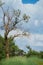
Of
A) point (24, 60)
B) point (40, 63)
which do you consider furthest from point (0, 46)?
point (24, 60)

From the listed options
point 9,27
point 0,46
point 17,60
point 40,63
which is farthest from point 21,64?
point 0,46

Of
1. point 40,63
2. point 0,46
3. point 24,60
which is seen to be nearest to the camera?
point 24,60

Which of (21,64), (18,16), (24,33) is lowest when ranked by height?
(21,64)

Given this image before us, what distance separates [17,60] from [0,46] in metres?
35.4

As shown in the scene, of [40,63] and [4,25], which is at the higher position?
[4,25]

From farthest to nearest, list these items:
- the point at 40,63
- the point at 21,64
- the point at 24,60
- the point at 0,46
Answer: the point at 0,46 → the point at 40,63 → the point at 24,60 → the point at 21,64

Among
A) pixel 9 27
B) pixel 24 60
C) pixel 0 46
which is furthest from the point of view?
pixel 0 46

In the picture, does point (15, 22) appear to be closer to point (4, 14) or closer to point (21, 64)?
point (4, 14)

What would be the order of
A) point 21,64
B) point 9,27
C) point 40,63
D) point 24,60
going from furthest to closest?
point 9,27, point 40,63, point 24,60, point 21,64

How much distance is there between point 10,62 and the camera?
1972cm

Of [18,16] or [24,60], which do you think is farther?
[18,16]

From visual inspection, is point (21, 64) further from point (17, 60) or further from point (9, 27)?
point (9, 27)

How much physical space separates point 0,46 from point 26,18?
1808cm

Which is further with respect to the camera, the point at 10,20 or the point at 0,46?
the point at 0,46
